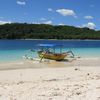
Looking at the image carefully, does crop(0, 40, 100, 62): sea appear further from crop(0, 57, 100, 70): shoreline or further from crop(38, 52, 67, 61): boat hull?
crop(0, 57, 100, 70): shoreline

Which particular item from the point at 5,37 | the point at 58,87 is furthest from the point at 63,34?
the point at 58,87

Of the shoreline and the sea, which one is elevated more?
the sea

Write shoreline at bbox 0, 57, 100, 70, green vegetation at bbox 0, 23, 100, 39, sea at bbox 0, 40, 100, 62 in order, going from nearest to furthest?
shoreline at bbox 0, 57, 100, 70 < sea at bbox 0, 40, 100, 62 < green vegetation at bbox 0, 23, 100, 39

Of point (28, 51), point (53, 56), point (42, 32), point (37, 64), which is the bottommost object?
point (37, 64)

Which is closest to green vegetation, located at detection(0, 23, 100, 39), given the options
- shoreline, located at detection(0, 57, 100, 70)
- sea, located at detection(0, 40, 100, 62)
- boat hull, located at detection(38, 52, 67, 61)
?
sea, located at detection(0, 40, 100, 62)

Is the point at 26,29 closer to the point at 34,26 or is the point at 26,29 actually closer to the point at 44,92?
the point at 34,26

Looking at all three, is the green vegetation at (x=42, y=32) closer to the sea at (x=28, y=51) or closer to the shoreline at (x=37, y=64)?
the sea at (x=28, y=51)

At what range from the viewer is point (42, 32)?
→ 178 m

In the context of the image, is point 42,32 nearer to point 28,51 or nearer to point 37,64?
point 28,51

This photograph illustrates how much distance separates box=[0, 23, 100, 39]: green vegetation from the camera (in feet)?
549

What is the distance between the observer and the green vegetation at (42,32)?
167 m

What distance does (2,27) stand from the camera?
16600 centimetres

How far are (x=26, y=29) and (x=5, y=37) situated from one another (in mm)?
14547

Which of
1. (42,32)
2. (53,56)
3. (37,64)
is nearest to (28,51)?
(53,56)
